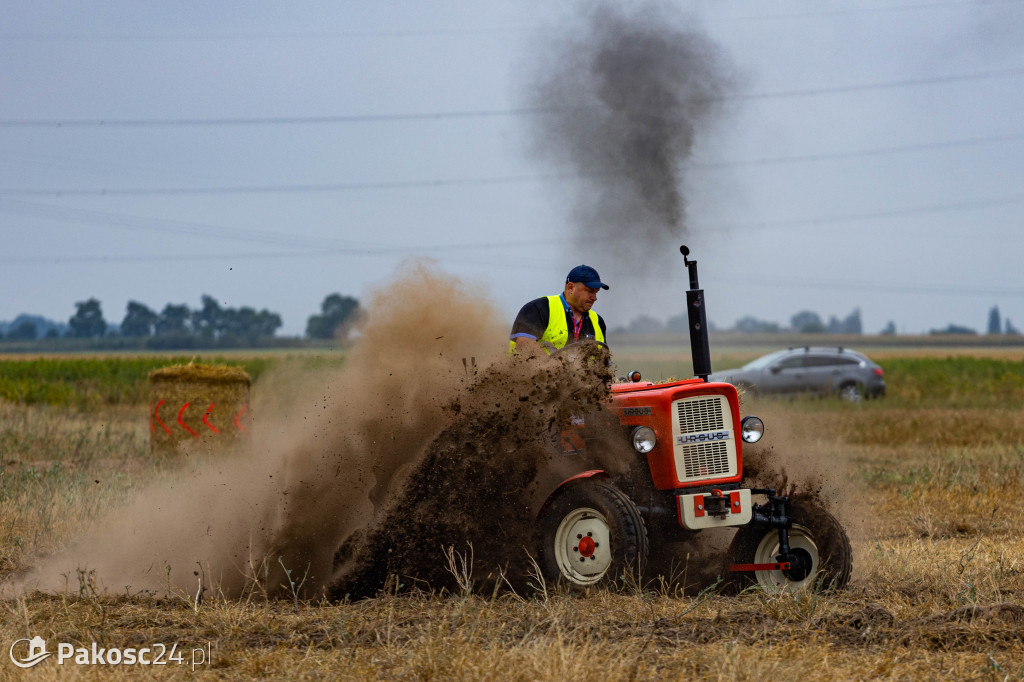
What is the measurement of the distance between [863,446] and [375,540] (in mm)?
11764

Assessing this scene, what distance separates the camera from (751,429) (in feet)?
20.2

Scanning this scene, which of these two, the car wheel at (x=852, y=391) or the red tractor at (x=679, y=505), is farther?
the car wheel at (x=852, y=391)

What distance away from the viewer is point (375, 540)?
6199 millimetres

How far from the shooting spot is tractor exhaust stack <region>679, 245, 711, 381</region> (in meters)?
6.41

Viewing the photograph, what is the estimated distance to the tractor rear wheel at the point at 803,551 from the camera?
5.86 meters

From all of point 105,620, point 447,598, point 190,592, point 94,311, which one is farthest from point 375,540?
point 94,311

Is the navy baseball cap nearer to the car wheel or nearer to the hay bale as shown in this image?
the hay bale

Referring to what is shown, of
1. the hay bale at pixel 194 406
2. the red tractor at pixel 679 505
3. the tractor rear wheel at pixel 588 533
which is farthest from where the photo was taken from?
the hay bale at pixel 194 406

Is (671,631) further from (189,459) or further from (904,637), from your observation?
(189,459)

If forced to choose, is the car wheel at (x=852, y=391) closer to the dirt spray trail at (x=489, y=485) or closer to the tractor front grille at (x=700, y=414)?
the tractor front grille at (x=700, y=414)

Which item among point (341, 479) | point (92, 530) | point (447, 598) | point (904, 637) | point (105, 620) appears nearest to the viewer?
point (904, 637)

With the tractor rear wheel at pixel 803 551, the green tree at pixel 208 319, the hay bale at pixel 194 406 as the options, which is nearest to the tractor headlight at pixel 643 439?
the tractor rear wheel at pixel 803 551

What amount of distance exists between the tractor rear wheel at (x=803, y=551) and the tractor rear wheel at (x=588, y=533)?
2.64 ft

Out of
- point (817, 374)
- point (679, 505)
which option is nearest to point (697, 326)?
point (679, 505)
